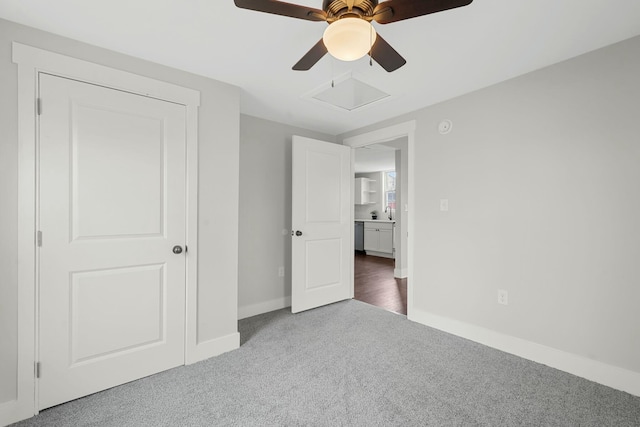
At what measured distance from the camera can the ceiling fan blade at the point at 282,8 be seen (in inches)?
46.3

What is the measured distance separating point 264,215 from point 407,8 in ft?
8.43

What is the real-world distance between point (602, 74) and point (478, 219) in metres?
1.28

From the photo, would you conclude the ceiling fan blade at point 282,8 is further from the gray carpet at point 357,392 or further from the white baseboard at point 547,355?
the white baseboard at point 547,355

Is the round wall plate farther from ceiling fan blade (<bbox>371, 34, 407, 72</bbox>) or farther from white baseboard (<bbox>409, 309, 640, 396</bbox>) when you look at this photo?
white baseboard (<bbox>409, 309, 640, 396</bbox>)

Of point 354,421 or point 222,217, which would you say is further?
point 222,217

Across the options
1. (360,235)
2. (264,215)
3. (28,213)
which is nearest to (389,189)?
(360,235)

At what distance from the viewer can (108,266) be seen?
6.36 ft

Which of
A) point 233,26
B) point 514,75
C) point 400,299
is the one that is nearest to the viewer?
point 233,26

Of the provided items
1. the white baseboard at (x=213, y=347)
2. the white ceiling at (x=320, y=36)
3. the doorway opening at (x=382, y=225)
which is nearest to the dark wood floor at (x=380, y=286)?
the doorway opening at (x=382, y=225)

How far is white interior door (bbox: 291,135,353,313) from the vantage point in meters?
3.32

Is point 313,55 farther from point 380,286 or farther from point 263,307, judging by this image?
point 380,286

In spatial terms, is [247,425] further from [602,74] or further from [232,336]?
[602,74]

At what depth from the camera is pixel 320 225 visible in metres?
3.53

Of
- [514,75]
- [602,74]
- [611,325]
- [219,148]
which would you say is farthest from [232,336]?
[602,74]
